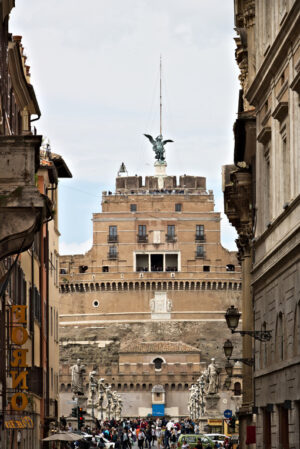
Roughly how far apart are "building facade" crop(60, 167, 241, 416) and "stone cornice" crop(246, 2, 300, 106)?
112 metres

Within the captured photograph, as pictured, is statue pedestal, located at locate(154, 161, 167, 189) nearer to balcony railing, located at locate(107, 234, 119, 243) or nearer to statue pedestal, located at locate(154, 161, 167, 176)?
statue pedestal, located at locate(154, 161, 167, 176)

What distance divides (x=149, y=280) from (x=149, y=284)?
503mm

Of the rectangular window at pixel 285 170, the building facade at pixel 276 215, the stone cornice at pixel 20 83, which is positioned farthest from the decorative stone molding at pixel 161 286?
the rectangular window at pixel 285 170

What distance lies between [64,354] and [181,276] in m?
15.8

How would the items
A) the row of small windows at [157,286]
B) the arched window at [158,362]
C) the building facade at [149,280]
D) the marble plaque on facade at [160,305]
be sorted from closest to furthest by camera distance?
the arched window at [158,362]
the row of small windows at [157,286]
the building facade at [149,280]
the marble plaque on facade at [160,305]

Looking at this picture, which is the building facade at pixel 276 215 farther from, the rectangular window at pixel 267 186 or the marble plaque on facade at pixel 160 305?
the marble plaque on facade at pixel 160 305

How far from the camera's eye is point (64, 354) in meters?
139

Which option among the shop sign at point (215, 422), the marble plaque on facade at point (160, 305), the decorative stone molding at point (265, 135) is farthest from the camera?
the marble plaque on facade at point (160, 305)

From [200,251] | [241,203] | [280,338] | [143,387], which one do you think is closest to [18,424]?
[280,338]

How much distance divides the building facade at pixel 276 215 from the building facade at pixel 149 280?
111 metres

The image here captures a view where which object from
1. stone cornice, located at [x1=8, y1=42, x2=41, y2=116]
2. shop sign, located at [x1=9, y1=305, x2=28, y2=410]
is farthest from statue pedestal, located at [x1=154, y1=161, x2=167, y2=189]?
shop sign, located at [x1=9, y1=305, x2=28, y2=410]

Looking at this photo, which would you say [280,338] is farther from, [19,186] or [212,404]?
[212,404]

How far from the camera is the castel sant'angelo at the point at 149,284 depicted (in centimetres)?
13538

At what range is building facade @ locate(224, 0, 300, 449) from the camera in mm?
17938
